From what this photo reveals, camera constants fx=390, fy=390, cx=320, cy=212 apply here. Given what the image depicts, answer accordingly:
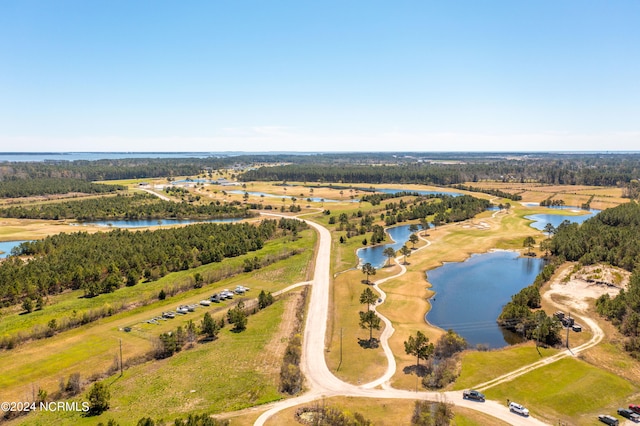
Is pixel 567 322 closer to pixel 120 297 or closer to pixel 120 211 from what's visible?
pixel 120 297

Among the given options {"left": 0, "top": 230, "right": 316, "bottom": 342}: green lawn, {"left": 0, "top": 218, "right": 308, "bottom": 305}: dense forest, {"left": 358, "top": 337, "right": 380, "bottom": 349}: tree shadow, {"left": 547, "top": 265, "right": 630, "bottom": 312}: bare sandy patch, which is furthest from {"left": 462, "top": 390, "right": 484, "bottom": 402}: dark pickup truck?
{"left": 0, "top": 218, "right": 308, "bottom": 305}: dense forest

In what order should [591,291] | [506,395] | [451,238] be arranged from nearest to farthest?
1. [506,395]
2. [591,291]
3. [451,238]

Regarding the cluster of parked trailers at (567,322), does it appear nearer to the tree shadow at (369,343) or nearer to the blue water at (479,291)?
the blue water at (479,291)

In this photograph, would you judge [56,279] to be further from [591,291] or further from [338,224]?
[591,291]

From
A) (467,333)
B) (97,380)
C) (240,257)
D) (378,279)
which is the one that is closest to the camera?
(97,380)

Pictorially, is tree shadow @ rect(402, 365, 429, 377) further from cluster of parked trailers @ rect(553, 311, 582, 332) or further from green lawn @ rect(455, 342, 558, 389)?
cluster of parked trailers @ rect(553, 311, 582, 332)

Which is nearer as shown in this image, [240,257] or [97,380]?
[97,380]

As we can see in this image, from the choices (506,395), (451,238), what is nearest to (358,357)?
(506,395)
